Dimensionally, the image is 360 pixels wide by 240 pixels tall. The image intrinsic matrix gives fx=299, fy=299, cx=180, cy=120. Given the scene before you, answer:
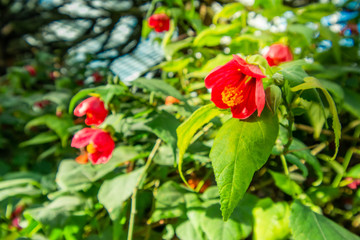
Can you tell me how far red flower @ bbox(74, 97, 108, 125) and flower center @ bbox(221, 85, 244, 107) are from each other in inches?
10.4

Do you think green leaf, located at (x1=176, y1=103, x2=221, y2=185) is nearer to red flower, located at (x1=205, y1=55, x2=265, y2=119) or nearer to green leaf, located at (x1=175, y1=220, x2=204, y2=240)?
red flower, located at (x1=205, y1=55, x2=265, y2=119)

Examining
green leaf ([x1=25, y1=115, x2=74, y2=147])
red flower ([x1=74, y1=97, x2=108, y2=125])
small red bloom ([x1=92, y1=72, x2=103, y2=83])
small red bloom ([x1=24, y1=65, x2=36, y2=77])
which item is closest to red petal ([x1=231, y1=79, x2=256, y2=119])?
red flower ([x1=74, y1=97, x2=108, y2=125])

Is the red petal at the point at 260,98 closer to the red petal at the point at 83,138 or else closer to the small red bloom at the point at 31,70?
the red petal at the point at 83,138

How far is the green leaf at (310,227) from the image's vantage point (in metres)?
0.34

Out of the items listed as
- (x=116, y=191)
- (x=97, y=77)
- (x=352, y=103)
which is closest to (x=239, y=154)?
(x=116, y=191)

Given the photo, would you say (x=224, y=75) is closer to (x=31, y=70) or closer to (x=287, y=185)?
(x=287, y=185)

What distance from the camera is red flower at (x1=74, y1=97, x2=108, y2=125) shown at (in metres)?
0.49

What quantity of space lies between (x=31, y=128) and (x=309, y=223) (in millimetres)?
1038

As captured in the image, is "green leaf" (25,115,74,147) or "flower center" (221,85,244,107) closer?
"flower center" (221,85,244,107)

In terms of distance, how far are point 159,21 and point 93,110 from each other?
37 centimetres

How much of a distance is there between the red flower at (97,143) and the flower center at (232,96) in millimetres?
281

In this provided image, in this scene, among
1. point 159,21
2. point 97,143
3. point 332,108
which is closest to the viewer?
point 332,108

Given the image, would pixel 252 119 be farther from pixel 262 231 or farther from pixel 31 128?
pixel 31 128

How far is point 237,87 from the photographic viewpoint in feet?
1.03
